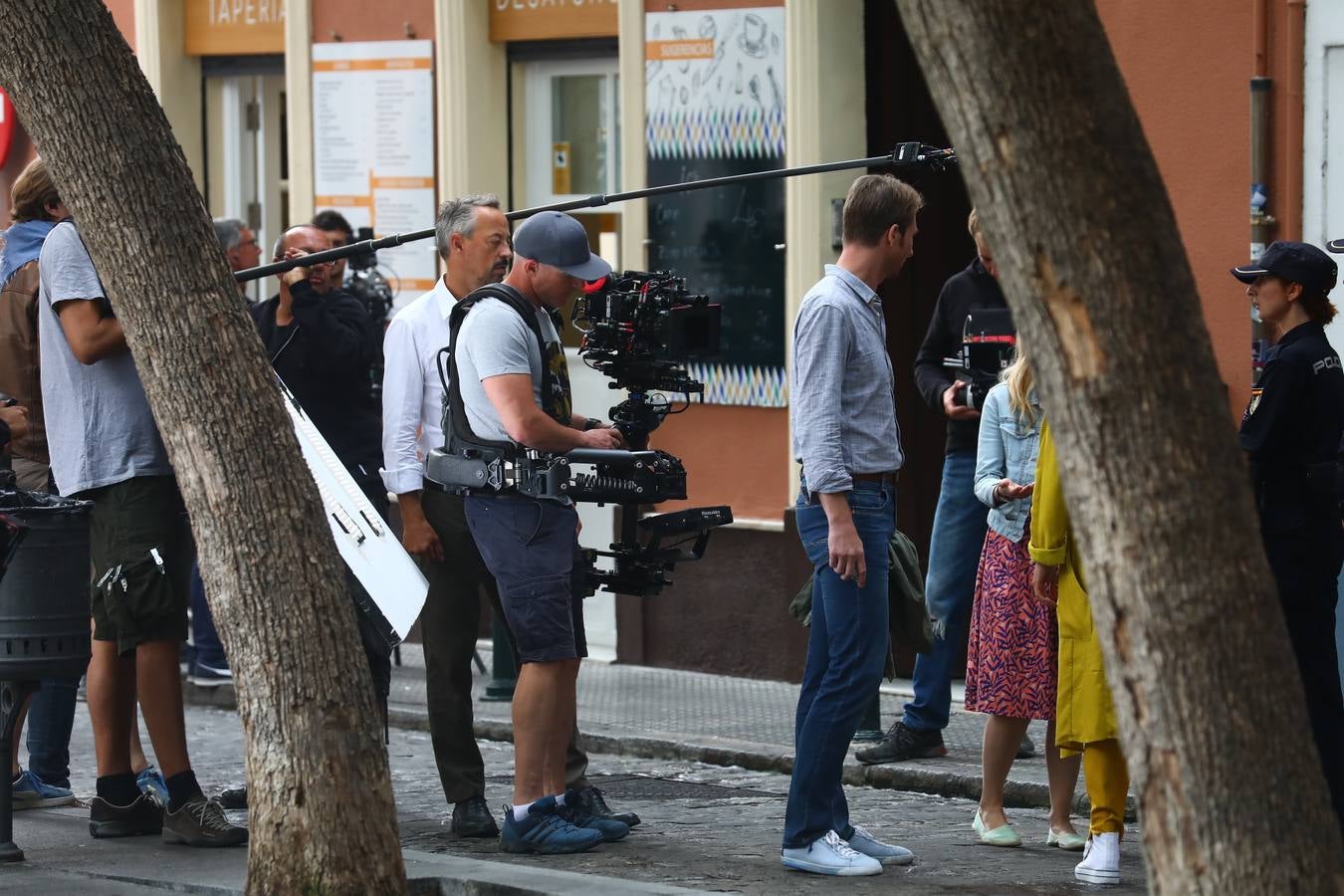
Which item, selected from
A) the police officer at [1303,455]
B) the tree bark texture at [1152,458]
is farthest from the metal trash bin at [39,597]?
the tree bark texture at [1152,458]

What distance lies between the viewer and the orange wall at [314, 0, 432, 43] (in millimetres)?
12078

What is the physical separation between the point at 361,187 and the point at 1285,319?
6654 mm

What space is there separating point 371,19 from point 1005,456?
19.9 feet

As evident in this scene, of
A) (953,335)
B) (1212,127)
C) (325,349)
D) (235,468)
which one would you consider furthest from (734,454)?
(235,468)

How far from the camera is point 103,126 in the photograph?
5.95 m

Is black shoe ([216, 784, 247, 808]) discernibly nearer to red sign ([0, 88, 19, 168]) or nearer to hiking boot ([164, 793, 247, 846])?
hiking boot ([164, 793, 247, 846])

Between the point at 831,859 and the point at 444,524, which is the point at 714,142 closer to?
the point at 444,524

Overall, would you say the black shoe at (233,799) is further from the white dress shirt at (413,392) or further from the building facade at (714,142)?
the building facade at (714,142)

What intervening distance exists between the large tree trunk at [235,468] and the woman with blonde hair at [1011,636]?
211 centimetres

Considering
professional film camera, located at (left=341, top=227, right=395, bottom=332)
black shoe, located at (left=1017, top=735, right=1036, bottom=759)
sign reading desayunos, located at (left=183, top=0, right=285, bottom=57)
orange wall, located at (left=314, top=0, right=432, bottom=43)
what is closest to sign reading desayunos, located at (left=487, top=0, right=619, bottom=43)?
orange wall, located at (left=314, top=0, right=432, bottom=43)

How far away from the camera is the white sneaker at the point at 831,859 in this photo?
6.62 meters

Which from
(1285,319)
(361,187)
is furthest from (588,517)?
(1285,319)

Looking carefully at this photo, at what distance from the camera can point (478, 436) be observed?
275 inches

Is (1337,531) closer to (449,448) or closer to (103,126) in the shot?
(449,448)
